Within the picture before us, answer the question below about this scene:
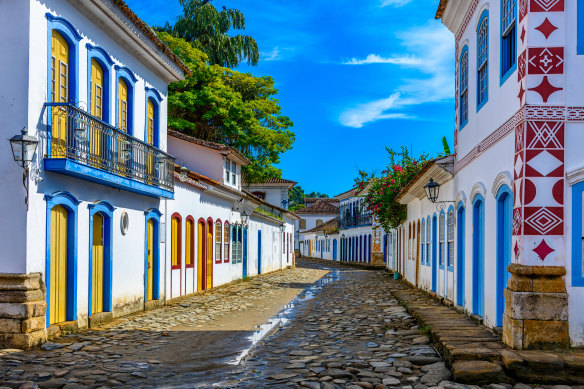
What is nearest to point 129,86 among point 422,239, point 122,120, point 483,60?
point 122,120

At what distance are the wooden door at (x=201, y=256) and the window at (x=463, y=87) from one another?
878 centimetres

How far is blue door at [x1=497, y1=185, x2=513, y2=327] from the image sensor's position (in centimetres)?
853

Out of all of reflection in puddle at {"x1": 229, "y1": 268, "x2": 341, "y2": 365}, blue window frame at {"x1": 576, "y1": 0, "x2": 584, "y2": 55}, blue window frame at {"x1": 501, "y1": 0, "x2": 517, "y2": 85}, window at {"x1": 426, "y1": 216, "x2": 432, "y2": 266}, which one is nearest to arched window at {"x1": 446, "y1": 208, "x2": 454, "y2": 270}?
window at {"x1": 426, "y1": 216, "x2": 432, "y2": 266}

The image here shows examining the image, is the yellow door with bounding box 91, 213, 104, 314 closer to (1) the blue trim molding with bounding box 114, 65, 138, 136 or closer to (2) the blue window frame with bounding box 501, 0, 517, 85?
(1) the blue trim molding with bounding box 114, 65, 138, 136

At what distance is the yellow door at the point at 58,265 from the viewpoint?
9.74m

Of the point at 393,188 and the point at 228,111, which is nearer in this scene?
the point at 393,188

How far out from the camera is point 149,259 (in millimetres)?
14086

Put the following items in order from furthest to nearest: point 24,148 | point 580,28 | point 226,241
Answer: point 226,241 < point 24,148 < point 580,28

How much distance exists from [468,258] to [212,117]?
72.2 ft

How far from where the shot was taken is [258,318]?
41.9ft

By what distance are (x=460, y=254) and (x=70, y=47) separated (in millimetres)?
8296

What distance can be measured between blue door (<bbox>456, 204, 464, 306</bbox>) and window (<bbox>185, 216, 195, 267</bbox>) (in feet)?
24.9

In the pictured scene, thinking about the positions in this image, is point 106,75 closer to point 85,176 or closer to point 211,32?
point 85,176

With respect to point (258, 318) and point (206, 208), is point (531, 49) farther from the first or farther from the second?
point (206, 208)
